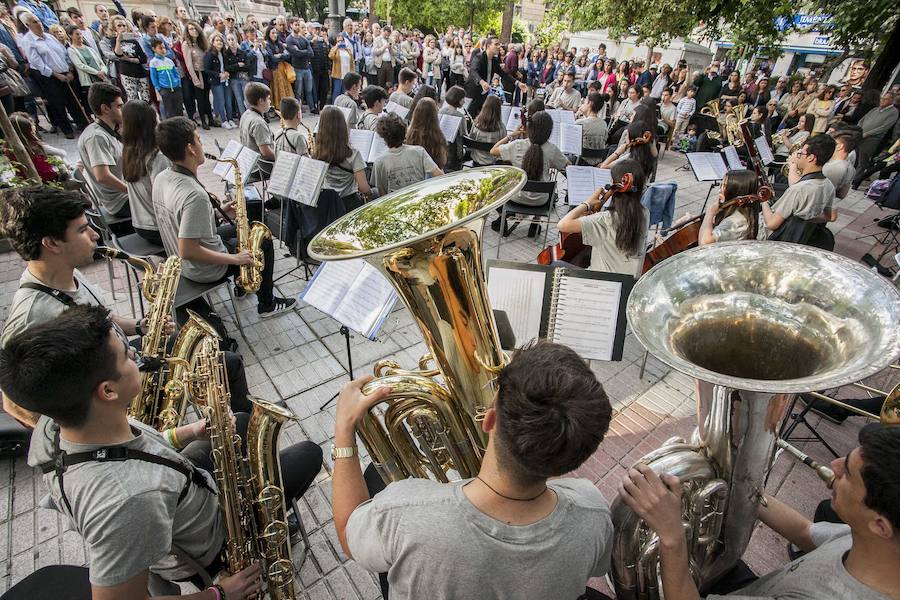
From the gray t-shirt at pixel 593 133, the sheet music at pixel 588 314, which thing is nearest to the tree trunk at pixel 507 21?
the gray t-shirt at pixel 593 133

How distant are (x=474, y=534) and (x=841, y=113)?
1333 centimetres

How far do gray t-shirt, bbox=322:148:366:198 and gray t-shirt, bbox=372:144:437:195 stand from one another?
0.24 metres

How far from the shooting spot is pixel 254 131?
5320 mm

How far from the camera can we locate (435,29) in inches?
1073

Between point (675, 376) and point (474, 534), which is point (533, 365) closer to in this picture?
point (474, 534)

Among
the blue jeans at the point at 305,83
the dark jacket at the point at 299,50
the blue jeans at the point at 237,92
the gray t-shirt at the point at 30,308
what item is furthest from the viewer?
the blue jeans at the point at 305,83

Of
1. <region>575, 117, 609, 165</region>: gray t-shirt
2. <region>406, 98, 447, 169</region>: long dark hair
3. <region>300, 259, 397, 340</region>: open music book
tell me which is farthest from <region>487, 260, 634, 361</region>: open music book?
<region>575, 117, 609, 165</region>: gray t-shirt

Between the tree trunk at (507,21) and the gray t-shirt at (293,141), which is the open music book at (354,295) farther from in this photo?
the tree trunk at (507,21)

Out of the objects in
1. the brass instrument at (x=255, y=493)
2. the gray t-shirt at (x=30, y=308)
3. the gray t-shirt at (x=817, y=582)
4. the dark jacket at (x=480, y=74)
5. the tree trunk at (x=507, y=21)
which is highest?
the tree trunk at (x=507, y=21)

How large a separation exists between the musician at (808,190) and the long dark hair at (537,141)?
94.5 inches

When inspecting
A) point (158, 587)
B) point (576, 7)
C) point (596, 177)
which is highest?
point (576, 7)

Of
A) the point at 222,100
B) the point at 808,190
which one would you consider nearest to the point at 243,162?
the point at 808,190

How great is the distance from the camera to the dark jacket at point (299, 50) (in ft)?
35.9

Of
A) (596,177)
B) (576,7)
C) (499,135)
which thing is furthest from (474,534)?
(576,7)
